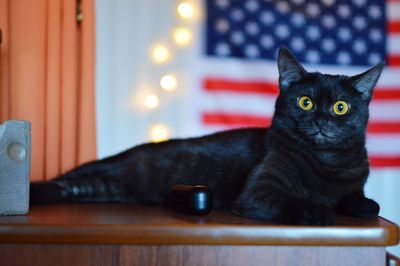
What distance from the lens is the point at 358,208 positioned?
0.89 m

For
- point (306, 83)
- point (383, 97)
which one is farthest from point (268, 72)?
point (306, 83)

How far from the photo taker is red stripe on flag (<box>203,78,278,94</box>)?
71.5 inches

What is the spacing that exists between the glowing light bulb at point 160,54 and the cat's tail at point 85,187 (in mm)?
628

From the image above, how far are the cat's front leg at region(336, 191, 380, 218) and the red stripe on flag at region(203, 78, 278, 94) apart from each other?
0.94 meters

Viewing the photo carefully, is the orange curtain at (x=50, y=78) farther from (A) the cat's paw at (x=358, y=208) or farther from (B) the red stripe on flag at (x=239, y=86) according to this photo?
(A) the cat's paw at (x=358, y=208)

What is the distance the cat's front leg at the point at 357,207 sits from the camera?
2.88 feet

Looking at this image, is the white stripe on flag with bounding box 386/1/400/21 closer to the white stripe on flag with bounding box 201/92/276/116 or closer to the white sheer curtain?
the white stripe on flag with bounding box 201/92/276/116

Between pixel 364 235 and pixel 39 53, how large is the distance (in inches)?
51.2

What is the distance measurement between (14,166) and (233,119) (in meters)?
1.13

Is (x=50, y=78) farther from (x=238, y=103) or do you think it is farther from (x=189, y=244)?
(x=189, y=244)

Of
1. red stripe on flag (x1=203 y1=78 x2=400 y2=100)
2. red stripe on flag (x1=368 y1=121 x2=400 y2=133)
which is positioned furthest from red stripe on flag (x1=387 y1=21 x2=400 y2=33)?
red stripe on flag (x1=368 y1=121 x2=400 y2=133)

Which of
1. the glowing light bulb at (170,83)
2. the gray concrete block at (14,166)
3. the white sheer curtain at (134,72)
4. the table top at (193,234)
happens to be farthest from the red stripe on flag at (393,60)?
the gray concrete block at (14,166)

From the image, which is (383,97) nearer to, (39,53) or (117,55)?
(117,55)

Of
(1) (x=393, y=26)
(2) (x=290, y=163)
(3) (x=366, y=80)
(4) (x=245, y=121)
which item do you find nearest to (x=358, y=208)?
(2) (x=290, y=163)
